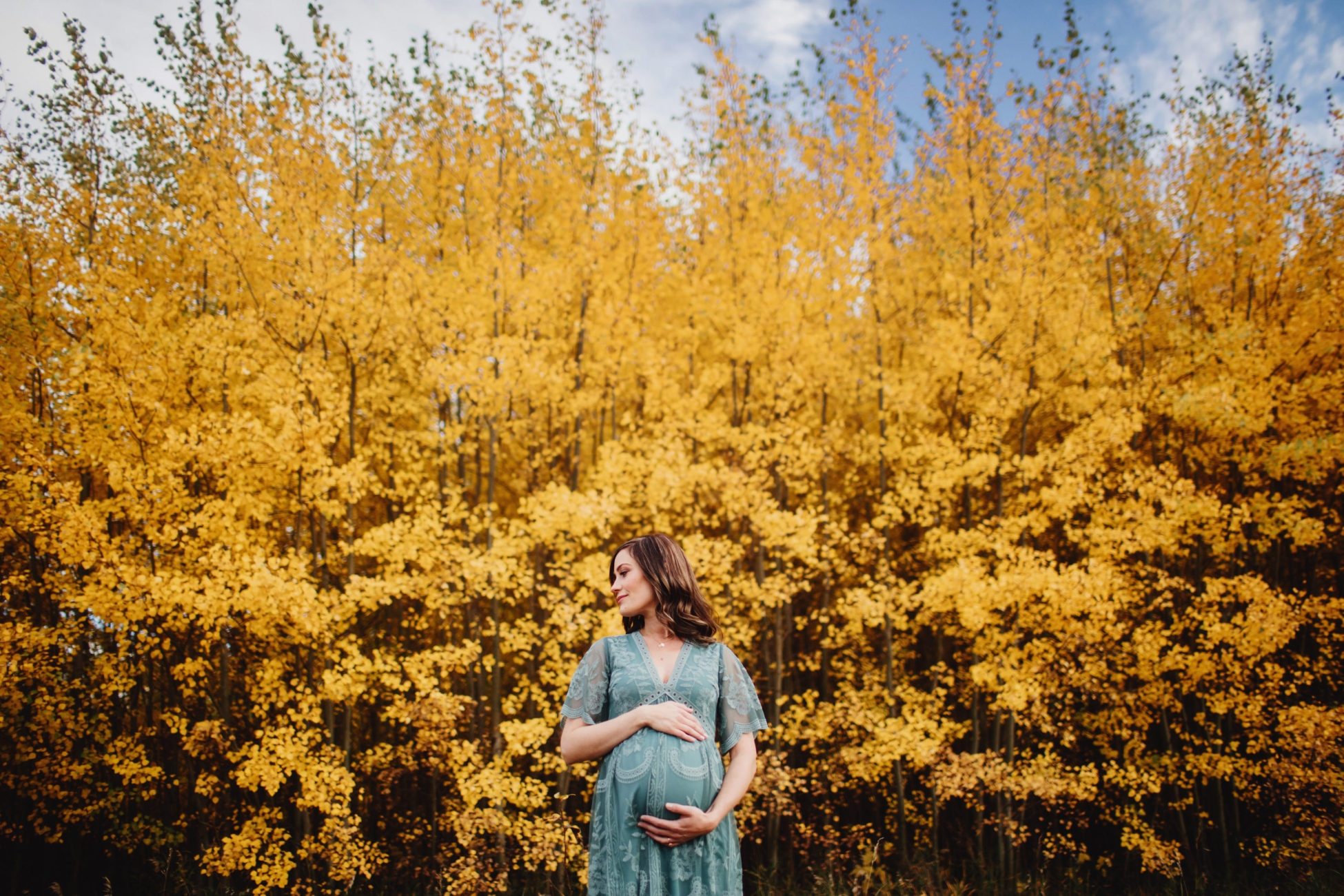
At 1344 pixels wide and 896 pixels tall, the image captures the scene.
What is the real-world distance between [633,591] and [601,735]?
47cm

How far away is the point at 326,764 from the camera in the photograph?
670 centimetres

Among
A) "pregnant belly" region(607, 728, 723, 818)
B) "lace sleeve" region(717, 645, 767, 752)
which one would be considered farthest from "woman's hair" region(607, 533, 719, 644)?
"pregnant belly" region(607, 728, 723, 818)

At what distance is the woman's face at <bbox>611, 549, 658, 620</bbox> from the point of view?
7.38 feet

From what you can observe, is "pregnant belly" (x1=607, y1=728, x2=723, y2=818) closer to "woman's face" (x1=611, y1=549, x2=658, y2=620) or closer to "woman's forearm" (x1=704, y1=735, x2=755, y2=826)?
"woman's forearm" (x1=704, y1=735, x2=755, y2=826)

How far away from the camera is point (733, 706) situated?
234 cm

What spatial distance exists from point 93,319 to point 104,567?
2499 mm

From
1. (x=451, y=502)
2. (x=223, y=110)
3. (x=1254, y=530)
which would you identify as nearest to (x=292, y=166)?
(x=223, y=110)

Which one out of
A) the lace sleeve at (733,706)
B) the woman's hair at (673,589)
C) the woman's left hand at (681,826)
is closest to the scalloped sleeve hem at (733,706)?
the lace sleeve at (733,706)

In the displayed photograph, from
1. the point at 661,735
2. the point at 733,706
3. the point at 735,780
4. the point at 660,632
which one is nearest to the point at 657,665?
the point at 660,632

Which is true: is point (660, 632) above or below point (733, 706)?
above

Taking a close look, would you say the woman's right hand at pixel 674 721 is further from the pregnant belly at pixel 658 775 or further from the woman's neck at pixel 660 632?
the woman's neck at pixel 660 632

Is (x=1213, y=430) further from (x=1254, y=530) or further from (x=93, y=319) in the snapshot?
(x=93, y=319)

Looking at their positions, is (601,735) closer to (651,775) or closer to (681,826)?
(651,775)

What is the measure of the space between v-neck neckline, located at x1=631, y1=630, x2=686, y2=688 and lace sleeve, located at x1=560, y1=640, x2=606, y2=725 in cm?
15
